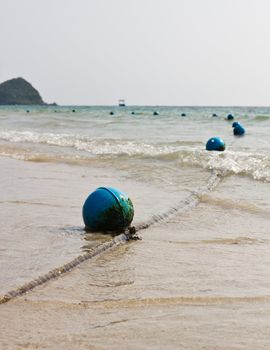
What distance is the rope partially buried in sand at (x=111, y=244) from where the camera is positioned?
4441mm

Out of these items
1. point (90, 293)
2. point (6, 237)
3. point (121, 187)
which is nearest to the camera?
point (90, 293)

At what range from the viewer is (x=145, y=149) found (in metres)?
17.2

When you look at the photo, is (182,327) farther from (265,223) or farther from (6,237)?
(265,223)

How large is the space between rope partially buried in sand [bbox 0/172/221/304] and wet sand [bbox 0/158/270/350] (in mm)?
71

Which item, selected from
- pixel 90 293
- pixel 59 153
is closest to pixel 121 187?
pixel 90 293

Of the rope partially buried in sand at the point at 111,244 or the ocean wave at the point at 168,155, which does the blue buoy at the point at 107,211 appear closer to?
the rope partially buried in sand at the point at 111,244

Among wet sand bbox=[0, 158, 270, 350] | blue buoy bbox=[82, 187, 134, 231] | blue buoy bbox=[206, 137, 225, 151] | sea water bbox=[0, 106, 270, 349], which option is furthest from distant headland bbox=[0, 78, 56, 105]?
blue buoy bbox=[82, 187, 134, 231]

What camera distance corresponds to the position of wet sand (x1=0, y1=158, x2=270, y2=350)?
356 centimetres

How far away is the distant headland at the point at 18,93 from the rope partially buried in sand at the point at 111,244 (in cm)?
15309

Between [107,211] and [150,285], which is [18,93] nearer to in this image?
[107,211]

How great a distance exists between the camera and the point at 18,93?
16112cm

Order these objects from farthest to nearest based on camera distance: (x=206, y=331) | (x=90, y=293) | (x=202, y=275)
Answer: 1. (x=202, y=275)
2. (x=90, y=293)
3. (x=206, y=331)

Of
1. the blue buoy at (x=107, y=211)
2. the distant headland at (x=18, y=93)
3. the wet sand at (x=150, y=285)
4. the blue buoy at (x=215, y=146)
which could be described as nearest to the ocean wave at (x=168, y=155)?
the blue buoy at (x=215, y=146)

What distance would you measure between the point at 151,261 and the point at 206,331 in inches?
70.7
